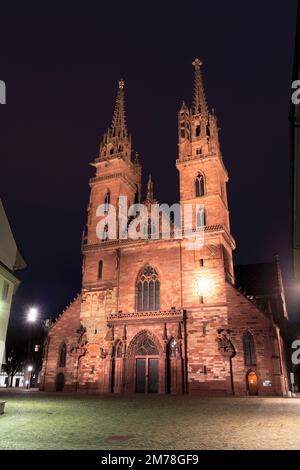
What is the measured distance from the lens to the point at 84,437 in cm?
974

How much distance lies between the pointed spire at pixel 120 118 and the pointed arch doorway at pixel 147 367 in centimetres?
2733

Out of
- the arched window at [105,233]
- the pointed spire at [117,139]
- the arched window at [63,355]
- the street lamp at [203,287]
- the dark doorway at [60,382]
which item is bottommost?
the dark doorway at [60,382]

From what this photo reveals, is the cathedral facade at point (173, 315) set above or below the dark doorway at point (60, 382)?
above

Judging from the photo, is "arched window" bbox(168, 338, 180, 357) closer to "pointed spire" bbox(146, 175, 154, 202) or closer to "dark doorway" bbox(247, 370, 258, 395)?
"dark doorway" bbox(247, 370, 258, 395)

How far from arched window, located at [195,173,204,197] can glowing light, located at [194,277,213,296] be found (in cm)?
999

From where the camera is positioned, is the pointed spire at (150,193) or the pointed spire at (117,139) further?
the pointed spire at (117,139)

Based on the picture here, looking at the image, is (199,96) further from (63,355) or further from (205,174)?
(63,355)

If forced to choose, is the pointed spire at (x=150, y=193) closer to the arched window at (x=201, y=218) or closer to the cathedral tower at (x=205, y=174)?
the cathedral tower at (x=205, y=174)

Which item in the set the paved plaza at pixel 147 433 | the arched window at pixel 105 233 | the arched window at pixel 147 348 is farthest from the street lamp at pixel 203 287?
the paved plaza at pixel 147 433

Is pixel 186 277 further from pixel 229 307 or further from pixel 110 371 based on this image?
pixel 110 371

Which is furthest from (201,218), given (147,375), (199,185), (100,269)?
(147,375)

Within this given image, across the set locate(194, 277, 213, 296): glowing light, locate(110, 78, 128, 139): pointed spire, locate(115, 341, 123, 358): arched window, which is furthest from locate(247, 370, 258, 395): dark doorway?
locate(110, 78, 128, 139): pointed spire

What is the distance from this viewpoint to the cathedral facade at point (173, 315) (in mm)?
32906

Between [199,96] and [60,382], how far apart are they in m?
37.2
